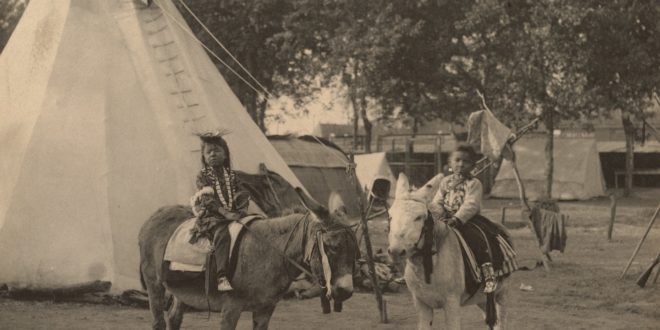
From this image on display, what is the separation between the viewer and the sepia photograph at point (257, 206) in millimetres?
6340

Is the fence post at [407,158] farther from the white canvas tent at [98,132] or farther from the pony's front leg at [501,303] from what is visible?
the pony's front leg at [501,303]

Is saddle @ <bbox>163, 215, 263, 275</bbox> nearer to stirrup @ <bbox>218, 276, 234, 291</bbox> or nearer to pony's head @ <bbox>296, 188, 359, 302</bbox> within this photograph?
stirrup @ <bbox>218, 276, 234, 291</bbox>

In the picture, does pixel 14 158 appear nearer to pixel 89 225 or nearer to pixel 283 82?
pixel 89 225

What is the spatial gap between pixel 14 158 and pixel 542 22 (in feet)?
55.8

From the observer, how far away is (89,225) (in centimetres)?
1049

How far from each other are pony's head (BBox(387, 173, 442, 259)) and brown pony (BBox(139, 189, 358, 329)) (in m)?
0.41

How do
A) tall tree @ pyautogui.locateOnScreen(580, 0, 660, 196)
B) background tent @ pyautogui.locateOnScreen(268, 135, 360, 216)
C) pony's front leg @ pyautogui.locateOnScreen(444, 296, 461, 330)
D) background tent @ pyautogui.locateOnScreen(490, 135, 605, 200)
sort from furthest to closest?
background tent @ pyautogui.locateOnScreen(490, 135, 605, 200) < tall tree @ pyautogui.locateOnScreen(580, 0, 660, 196) < background tent @ pyautogui.locateOnScreen(268, 135, 360, 216) < pony's front leg @ pyautogui.locateOnScreen(444, 296, 461, 330)

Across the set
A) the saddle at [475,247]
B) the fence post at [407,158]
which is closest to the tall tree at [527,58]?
the fence post at [407,158]

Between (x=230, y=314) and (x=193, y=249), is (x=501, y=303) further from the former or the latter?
(x=193, y=249)

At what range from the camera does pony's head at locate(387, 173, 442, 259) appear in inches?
233

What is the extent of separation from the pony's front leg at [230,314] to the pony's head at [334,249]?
804mm

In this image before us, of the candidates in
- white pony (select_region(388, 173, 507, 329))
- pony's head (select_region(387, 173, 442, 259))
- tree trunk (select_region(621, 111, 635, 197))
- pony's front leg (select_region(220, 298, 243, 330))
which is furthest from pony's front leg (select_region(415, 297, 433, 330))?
tree trunk (select_region(621, 111, 635, 197))

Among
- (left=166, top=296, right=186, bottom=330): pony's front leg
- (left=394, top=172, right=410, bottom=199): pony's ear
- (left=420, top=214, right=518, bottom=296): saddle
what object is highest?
(left=394, top=172, right=410, bottom=199): pony's ear

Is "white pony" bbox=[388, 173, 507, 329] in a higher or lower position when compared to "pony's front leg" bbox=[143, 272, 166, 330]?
higher
